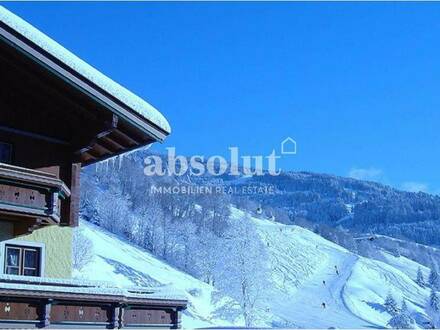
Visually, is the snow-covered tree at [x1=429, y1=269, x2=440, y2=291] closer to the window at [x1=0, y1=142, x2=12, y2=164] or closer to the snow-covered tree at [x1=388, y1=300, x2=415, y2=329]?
the snow-covered tree at [x1=388, y1=300, x2=415, y2=329]

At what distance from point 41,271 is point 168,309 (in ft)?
11.0

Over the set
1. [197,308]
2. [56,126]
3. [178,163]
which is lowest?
[197,308]

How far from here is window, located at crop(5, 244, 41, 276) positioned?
14.6 metres

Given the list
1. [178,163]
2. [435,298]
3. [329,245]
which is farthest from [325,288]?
[329,245]

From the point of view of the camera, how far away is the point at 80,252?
72938 millimetres

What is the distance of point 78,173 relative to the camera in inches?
602

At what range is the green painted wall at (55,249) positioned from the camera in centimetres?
1535

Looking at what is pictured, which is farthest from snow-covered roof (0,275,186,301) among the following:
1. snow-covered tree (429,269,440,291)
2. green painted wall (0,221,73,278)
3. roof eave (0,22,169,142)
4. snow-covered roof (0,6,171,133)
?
snow-covered tree (429,269,440,291)

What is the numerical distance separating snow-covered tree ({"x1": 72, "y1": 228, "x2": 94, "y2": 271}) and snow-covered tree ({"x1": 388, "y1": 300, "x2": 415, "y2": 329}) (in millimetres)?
37900

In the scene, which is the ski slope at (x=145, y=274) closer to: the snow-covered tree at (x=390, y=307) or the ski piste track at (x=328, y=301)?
the ski piste track at (x=328, y=301)

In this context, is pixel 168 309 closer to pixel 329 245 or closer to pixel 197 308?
pixel 197 308

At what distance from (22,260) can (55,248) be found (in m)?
0.89

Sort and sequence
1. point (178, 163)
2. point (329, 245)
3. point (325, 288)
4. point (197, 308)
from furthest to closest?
point (329, 245) < point (178, 163) < point (325, 288) < point (197, 308)

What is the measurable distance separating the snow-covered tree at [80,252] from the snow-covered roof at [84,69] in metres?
58.8
